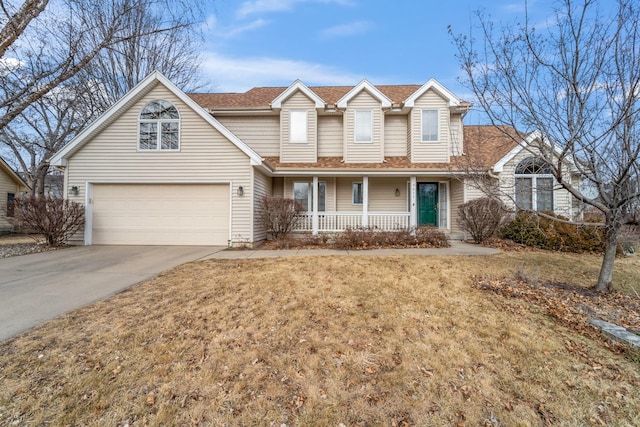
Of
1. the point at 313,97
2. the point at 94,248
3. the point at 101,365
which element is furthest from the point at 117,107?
the point at 101,365

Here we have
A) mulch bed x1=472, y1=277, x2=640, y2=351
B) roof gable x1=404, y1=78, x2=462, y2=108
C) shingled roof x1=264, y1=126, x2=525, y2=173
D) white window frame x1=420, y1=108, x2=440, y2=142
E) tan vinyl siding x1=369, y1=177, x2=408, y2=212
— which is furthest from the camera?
tan vinyl siding x1=369, y1=177, x2=408, y2=212

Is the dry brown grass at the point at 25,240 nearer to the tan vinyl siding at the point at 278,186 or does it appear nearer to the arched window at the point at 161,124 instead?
the arched window at the point at 161,124

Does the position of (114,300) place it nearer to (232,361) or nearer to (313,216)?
(232,361)

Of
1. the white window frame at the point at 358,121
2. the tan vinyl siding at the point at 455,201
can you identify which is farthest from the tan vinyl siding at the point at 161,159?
the tan vinyl siding at the point at 455,201

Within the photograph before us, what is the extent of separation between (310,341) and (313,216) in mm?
8400

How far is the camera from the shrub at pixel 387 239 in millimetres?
9648

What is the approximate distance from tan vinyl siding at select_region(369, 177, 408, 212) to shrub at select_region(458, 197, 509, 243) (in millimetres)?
2784

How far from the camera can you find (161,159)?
34.4 ft

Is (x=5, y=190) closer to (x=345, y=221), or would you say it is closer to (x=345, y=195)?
(x=345, y=195)

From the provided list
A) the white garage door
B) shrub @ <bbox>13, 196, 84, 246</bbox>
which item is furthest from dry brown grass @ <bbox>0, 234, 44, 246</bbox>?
the white garage door

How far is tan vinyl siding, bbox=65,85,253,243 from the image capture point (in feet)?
34.3

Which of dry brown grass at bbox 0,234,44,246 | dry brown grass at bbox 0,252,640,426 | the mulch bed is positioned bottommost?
dry brown grass at bbox 0,252,640,426

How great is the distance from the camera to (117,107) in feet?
33.6

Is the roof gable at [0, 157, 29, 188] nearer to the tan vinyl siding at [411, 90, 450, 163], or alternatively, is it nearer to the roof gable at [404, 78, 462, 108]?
the roof gable at [404, 78, 462, 108]
